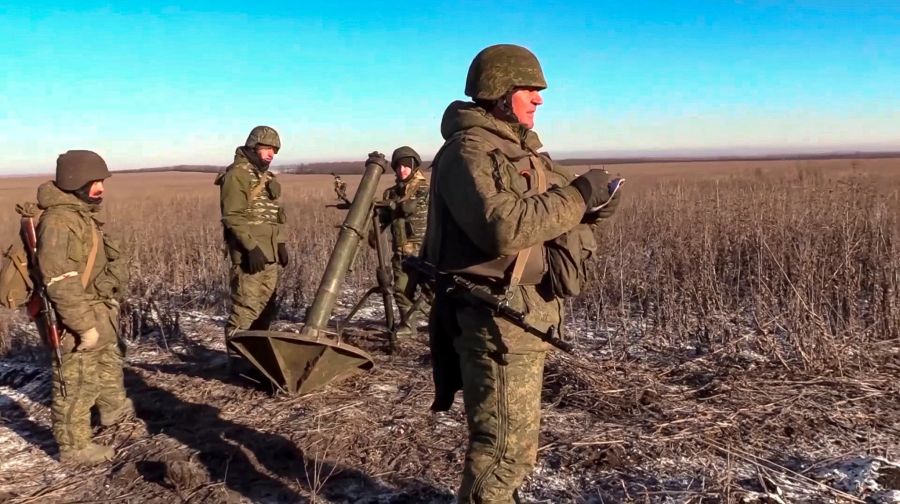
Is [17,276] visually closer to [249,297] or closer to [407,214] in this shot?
[249,297]

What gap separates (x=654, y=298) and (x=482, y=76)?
4771 millimetres

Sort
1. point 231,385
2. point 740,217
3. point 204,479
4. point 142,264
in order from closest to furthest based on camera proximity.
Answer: point 204,479, point 231,385, point 740,217, point 142,264

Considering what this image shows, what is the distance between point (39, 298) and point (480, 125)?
3.02 metres

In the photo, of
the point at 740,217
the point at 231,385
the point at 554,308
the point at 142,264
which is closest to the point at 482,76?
the point at 554,308

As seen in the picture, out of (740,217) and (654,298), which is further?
(740,217)

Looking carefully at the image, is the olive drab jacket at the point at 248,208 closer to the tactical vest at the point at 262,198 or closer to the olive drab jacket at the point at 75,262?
the tactical vest at the point at 262,198

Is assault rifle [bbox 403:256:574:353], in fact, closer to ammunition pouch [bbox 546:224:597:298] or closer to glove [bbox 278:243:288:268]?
ammunition pouch [bbox 546:224:597:298]

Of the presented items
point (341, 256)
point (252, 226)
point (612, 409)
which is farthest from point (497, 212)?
point (252, 226)

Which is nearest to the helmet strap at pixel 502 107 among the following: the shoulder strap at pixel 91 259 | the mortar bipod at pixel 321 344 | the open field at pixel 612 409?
the open field at pixel 612 409

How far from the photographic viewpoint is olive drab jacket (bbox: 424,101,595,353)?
2137 millimetres

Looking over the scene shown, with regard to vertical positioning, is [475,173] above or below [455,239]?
above

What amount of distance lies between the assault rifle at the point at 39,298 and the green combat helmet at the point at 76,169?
276 millimetres

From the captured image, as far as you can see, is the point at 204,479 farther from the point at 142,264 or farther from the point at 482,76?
the point at 142,264

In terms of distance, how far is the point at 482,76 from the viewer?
2418 millimetres
